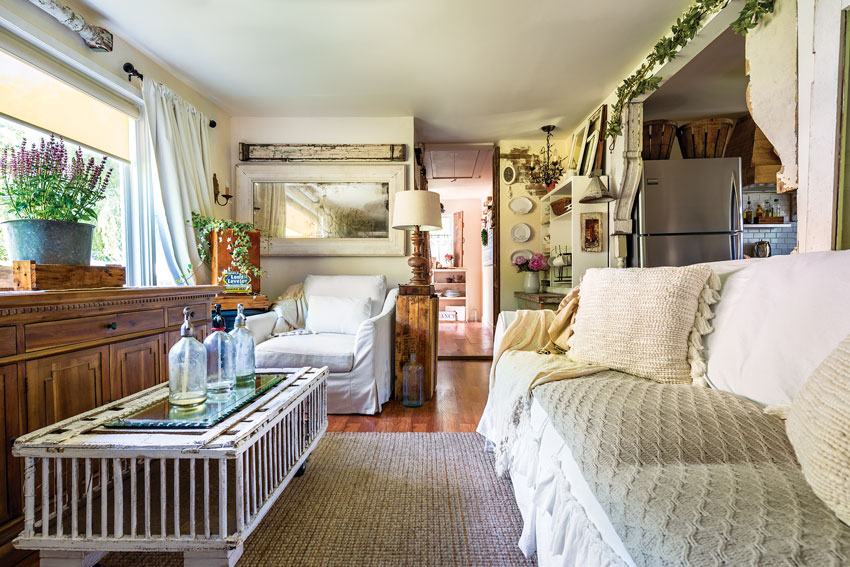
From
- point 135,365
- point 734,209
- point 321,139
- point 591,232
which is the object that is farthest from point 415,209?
point 734,209

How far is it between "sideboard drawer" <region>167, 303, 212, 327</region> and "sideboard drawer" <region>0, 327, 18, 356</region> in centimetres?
73

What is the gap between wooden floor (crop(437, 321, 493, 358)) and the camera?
4734 millimetres

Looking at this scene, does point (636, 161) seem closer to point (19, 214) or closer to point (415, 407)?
point (415, 407)

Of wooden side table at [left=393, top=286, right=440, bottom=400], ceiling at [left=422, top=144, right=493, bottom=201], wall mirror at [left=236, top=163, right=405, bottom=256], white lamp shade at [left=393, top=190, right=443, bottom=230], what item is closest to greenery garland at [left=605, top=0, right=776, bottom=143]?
white lamp shade at [left=393, top=190, right=443, bottom=230]

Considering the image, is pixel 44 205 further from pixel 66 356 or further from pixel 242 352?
pixel 242 352

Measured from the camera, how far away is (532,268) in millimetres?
4227

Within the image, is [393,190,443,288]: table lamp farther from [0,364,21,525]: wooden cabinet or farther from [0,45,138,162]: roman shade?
[0,364,21,525]: wooden cabinet

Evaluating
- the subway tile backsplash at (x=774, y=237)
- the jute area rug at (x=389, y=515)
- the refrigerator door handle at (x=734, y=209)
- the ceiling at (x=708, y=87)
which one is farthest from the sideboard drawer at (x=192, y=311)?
the subway tile backsplash at (x=774, y=237)

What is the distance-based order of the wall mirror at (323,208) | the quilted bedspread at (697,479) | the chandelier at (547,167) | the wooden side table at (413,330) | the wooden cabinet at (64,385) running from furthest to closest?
the chandelier at (547,167) → the wall mirror at (323,208) → the wooden side table at (413,330) → the wooden cabinet at (64,385) → the quilted bedspread at (697,479)

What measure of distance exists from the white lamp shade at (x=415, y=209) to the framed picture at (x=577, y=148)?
1854 millimetres

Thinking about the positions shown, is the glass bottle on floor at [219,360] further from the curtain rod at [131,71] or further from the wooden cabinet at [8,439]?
the curtain rod at [131,71]

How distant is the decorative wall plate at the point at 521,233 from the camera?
179 inches

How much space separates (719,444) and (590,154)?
10.8 ft

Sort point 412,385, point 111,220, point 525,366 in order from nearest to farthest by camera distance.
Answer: point 525,366 → point 111,220 → point 412,385
